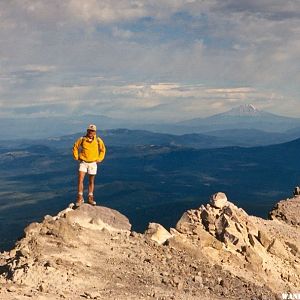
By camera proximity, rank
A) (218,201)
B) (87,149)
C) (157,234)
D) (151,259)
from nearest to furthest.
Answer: (151,259) < (157,234) < (87,149) < (218,201)

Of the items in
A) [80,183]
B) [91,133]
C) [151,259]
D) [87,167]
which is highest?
[91,133]

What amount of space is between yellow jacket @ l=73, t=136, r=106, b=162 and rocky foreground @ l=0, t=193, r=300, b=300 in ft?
8.68

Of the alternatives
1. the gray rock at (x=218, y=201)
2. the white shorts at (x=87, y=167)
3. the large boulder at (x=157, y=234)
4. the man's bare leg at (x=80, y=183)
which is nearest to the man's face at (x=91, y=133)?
the white shorts at (x=87, y=167)

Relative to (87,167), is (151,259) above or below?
below

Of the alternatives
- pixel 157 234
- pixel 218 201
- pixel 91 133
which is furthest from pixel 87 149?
pixel 218 201

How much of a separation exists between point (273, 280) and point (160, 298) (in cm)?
809

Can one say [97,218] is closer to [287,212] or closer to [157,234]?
[157,234]

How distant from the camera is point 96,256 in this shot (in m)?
20.0

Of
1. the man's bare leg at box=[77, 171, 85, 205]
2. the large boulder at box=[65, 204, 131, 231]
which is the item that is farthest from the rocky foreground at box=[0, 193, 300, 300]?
the man's bare leg at box=[77, 171, 85, 205]

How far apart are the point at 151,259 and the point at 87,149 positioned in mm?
7084

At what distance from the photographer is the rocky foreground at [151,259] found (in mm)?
17500

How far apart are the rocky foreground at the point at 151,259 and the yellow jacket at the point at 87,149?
265 cm

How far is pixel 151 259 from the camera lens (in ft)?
67.5

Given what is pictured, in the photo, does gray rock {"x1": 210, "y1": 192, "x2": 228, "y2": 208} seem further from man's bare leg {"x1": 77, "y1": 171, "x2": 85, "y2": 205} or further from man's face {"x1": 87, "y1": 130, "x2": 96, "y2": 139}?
man's face {"x1": 87, "y1": 130, "x2": 96, "y2": 139}
